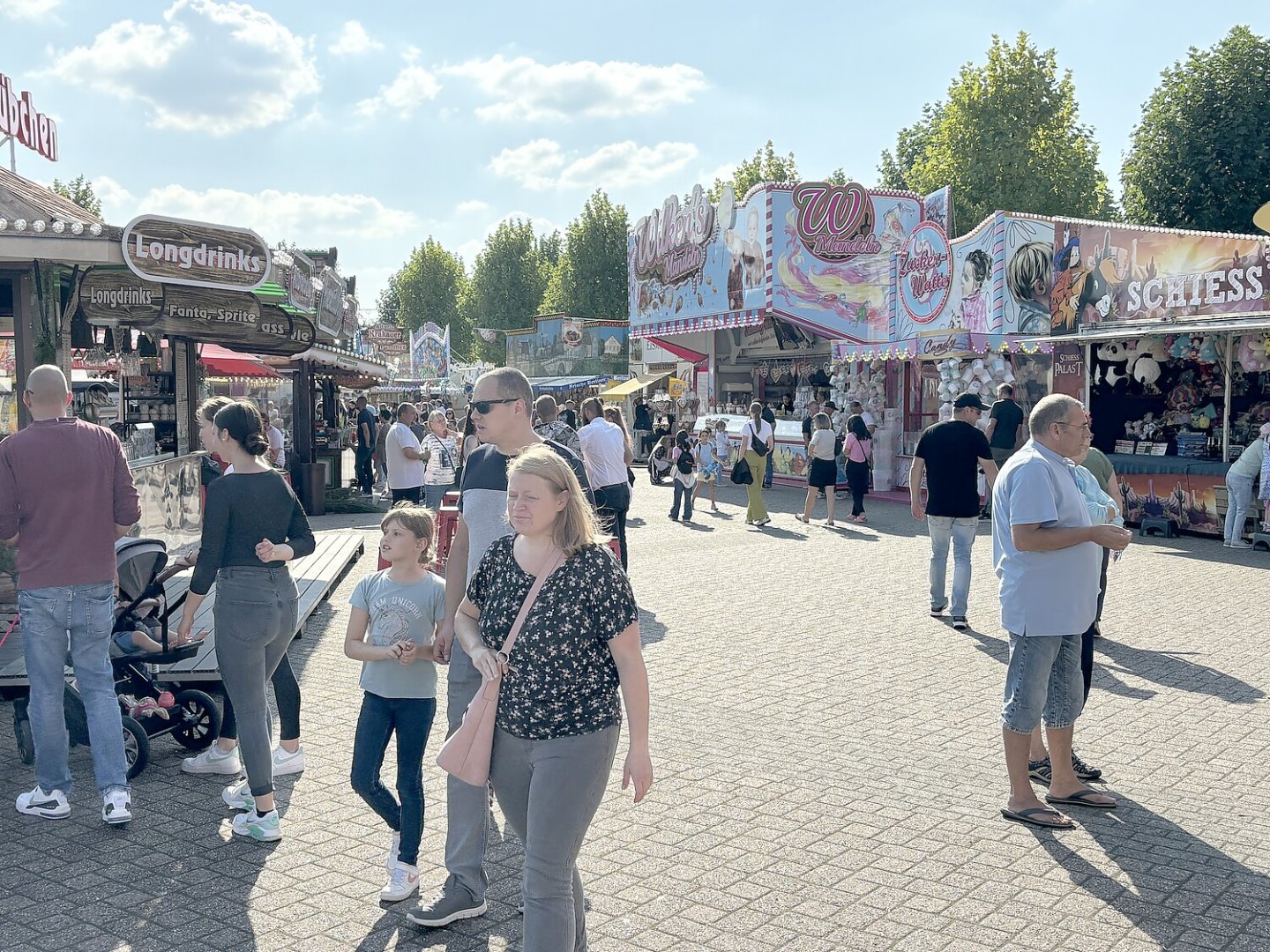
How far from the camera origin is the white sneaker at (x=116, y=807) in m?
4.86

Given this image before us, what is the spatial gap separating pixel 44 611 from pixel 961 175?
38512mm

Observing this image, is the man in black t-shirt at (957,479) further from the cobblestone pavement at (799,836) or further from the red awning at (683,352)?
the red awning at (683,352)

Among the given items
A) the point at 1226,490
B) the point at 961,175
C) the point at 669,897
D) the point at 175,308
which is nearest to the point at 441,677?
the point at 669,897

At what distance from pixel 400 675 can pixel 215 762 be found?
1.99 m

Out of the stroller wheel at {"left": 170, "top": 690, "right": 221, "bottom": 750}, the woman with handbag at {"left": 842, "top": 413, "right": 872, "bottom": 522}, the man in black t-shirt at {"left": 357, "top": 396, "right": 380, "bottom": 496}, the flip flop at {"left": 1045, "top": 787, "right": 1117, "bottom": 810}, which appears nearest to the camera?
the flip flop at {"left": 1045, "top": 787, "right": 1117, "bottom": 810}

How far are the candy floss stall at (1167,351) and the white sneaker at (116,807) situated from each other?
13.3 m

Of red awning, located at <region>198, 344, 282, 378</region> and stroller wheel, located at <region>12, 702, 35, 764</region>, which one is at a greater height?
red awning, located at <region>198, 344, 282, 378</region>

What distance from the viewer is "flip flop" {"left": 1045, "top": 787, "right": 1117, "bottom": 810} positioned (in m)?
5.16

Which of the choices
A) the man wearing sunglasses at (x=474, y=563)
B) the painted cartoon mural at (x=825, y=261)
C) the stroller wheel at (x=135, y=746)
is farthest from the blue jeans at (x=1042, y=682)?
the painted cartoon mural at (x=825, y=261)

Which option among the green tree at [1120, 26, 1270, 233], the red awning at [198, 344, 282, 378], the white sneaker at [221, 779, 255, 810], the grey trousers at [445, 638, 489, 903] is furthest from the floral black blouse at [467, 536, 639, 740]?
the green tree at [1120, 26, 1270, 233]

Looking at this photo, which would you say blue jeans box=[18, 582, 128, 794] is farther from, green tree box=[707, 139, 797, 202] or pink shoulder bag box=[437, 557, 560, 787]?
green tree box=[707, 139, 797, 202]

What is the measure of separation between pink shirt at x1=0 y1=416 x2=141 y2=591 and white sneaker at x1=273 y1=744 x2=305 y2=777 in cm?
121

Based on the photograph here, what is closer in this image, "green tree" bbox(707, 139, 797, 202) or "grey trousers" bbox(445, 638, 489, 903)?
"grey trousers" bbox(445, 638, 489, 903)

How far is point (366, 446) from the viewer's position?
22.0 m
